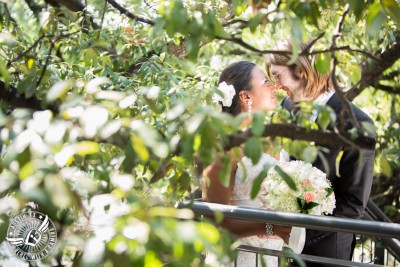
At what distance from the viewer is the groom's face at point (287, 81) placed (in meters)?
3.40

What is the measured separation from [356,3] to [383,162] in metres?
0.38

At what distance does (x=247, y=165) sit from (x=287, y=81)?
496 mm

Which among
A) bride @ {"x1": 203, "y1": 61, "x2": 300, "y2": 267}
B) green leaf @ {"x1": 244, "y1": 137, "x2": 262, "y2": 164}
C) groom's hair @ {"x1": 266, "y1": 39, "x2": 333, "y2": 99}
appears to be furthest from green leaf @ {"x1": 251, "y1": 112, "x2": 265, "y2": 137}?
groom's hair @ {"x1": 266, "y1": 39, "x2": 333, "y2": 99}

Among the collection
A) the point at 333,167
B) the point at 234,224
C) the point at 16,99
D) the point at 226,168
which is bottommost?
the point at 234,224

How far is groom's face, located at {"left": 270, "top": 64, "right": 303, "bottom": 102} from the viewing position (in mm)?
3395

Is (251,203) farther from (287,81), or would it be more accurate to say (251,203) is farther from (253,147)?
(253,147)

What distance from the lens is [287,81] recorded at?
3.43 metres

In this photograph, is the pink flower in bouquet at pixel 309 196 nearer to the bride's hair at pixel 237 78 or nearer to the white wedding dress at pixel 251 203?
the white wedding dress at pixel 251 203

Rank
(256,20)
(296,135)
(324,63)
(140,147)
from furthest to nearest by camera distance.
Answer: (324,63) < (256,20) < (296,135) < (140,147)

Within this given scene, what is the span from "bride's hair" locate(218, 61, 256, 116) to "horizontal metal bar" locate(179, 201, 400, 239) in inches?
23.8

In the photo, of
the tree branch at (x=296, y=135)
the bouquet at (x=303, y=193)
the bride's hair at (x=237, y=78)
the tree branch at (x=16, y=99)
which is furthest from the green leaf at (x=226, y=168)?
the bride's hair at (x=237, y=78)

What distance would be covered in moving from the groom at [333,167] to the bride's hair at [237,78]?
15 centimetres

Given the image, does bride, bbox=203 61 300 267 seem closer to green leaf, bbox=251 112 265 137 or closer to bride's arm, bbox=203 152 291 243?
bride's arm, bbox=203 152 291 243

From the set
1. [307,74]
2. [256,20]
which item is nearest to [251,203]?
[307,74]
